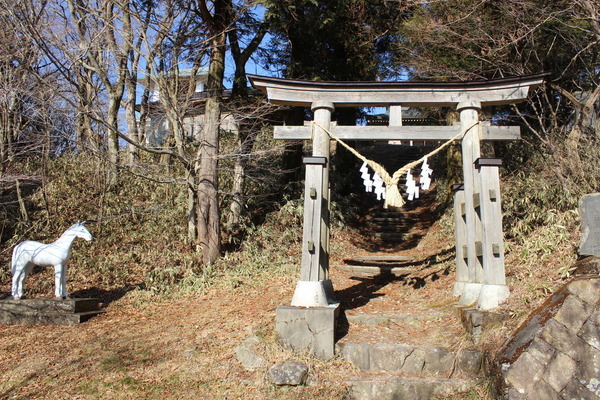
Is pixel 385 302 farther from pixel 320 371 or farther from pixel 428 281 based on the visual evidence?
pixel 320 371

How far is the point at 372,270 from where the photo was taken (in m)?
10.3

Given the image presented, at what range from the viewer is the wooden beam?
22.7ft

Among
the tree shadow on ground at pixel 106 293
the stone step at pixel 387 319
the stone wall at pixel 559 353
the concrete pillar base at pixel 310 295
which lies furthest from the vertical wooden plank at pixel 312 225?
the tree shadow on ground at pixel 106 293

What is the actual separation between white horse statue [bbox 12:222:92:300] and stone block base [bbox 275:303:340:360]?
12.3 ft

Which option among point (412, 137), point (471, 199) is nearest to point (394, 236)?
point (471, 199)

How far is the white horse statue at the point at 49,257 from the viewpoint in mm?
7664

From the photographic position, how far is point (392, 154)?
76.7ft

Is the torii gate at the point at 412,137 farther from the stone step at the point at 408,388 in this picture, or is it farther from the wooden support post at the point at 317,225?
the stone step at the point at 408,388

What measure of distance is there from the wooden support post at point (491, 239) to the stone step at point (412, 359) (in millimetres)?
994

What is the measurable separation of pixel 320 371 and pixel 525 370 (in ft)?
7.61

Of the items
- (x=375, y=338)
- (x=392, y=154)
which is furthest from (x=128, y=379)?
(x=392, y=154)

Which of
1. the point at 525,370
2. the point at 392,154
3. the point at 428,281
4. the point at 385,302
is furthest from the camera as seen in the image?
the point at 392,154

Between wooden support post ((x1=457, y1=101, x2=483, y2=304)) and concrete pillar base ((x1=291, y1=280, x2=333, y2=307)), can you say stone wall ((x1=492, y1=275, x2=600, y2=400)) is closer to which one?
wooden support post ((x1=457, y1=101, x2=483, y2=304))

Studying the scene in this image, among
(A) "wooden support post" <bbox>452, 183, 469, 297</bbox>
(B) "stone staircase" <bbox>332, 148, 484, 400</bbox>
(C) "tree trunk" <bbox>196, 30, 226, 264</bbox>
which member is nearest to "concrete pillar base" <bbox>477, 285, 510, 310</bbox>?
(B) "stone staircase" <bbox>332, 148, 484, 400</bbox>
